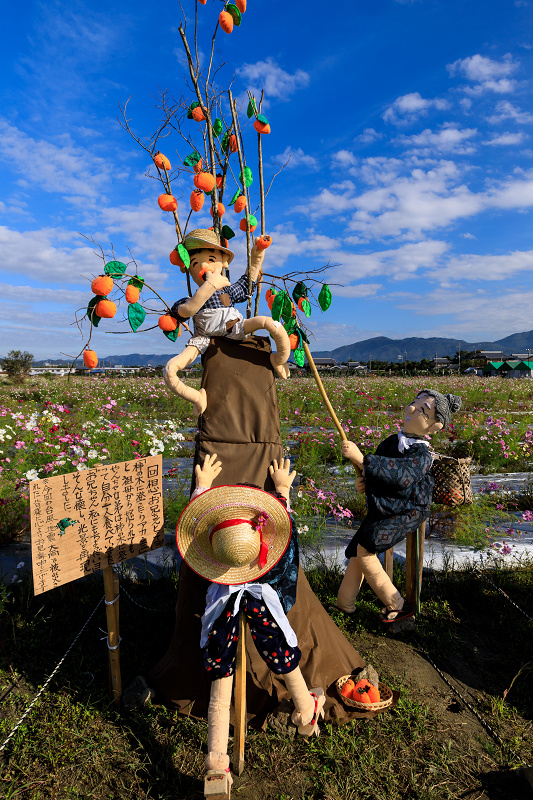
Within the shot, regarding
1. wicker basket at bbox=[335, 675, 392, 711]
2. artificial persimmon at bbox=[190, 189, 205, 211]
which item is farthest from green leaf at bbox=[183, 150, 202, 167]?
wicker basket at bbox=[335, 675, 392, 711]

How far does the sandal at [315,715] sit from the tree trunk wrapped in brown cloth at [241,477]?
0.08m

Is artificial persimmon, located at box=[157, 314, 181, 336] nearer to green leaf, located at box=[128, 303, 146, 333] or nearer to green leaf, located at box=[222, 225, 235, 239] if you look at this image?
green leaf, located at box=[128, 303, 146, 333]

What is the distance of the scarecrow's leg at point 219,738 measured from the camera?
1627 millimetres

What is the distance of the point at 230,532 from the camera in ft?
5.13

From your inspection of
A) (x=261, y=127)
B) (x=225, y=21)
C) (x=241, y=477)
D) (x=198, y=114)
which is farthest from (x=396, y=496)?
(x=225, y=21)

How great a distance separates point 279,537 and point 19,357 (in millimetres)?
23173

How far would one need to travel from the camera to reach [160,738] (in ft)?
6.85

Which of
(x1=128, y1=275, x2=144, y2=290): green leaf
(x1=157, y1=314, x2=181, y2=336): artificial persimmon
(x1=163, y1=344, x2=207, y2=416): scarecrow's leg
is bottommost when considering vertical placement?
(x1=163, y1=344, x2=207, y2=416): scarecrow's leg

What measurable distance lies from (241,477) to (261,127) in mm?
1842

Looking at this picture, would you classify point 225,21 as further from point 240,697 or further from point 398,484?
point 240,697

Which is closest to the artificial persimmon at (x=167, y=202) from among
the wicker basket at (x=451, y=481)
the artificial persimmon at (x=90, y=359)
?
the artificial persimmon at (x=90, y=359)

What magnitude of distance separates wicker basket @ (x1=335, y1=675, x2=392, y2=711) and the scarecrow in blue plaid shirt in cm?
162

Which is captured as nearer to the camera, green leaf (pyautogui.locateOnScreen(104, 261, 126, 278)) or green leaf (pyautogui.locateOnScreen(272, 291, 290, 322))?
green leaf (pyautogui.locateOnScreen(104, 261, 126, 278))

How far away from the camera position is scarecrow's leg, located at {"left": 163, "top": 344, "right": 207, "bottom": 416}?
6.53ft
